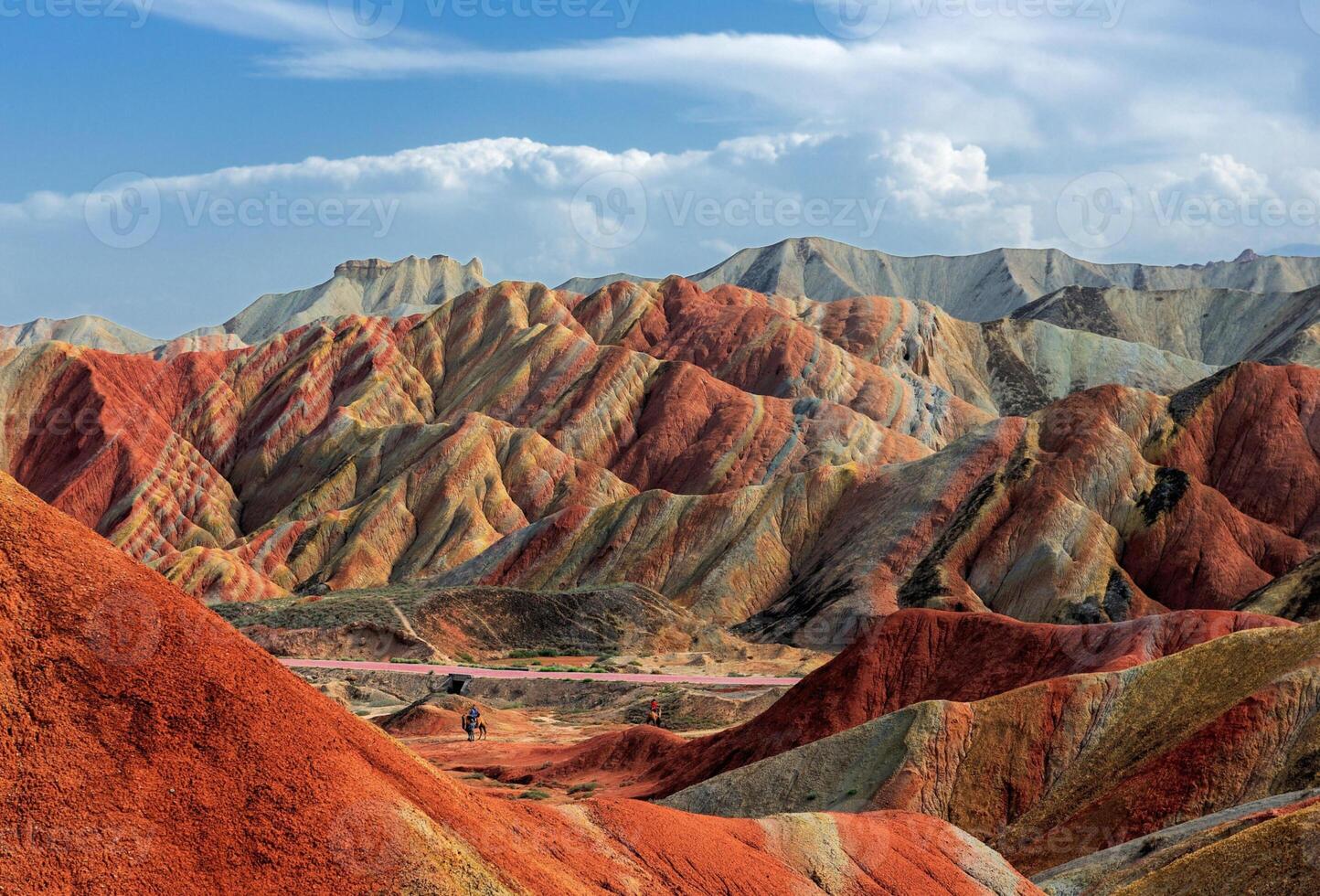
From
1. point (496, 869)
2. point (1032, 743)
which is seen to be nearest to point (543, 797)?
point (1032, 743)

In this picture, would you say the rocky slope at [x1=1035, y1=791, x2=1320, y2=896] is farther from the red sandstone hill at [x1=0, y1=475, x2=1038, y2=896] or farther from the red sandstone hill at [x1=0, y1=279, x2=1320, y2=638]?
the red sandstone hill at [x1=0, y1=279, x2=1320, y2=638]

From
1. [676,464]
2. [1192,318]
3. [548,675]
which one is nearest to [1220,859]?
[548,675]

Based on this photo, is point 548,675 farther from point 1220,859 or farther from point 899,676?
point 1220,859

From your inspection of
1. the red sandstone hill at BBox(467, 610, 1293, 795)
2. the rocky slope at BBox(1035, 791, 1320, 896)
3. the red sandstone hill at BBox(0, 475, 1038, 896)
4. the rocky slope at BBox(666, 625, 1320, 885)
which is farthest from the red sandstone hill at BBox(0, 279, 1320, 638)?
the red sandstone hill at BBox(0, 475, 1038, 896)

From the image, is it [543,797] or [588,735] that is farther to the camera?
[588,735]

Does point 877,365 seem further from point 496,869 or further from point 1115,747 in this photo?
point 496,869

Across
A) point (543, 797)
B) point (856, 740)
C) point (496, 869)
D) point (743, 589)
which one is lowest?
point (743, 589)
